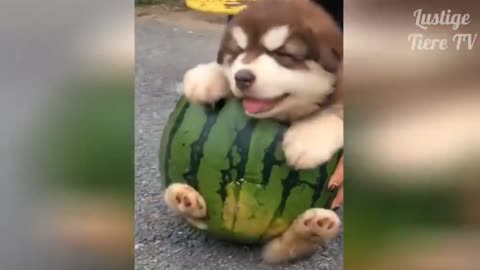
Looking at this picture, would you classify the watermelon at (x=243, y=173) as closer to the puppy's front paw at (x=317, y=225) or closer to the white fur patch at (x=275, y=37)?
the puppy's front paw at (x=317, y=225)

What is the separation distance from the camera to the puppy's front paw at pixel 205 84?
169 cm

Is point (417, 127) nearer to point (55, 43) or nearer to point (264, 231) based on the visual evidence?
point (264, 231)

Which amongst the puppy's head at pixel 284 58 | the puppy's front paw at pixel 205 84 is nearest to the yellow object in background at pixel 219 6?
the puppy's head at pixel 284 58

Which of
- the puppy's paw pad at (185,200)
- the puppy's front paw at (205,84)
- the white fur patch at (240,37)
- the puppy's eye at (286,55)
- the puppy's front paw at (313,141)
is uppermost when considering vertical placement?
the white fur patch at (240,37)

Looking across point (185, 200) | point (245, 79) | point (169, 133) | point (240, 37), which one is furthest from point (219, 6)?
point (185, 200)

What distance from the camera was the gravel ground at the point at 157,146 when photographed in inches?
67.4

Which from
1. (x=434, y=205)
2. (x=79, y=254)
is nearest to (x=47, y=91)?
(x=79, y=254)

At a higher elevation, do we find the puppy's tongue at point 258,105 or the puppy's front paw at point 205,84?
the puppy's front paw at point 205,84

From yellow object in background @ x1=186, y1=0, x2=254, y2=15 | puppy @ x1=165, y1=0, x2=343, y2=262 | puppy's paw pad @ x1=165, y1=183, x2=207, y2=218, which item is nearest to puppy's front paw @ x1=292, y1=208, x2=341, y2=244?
puppy @ x1=165, y1=0, x2=343, y2=262

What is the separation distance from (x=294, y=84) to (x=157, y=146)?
37cm

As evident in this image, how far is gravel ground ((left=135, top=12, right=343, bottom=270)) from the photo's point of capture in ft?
5.62

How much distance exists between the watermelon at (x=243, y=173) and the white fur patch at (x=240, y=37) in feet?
0.46

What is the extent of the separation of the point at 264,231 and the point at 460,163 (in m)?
0.50

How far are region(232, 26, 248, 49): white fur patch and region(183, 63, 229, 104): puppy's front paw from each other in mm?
81
